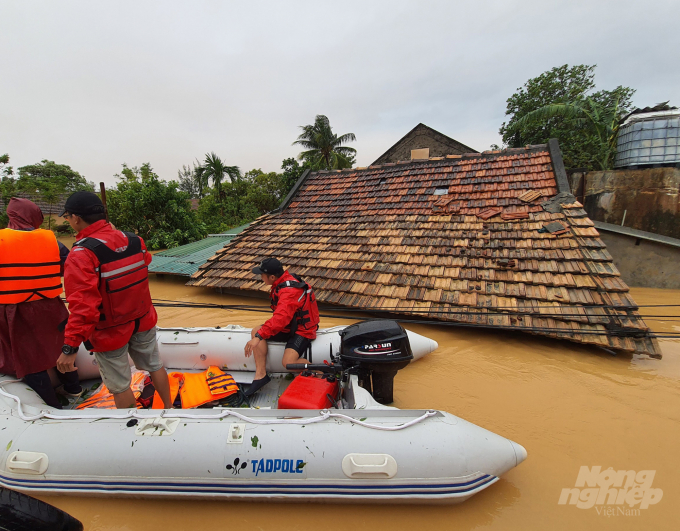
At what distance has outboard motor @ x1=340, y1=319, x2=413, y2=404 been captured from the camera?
2531mm

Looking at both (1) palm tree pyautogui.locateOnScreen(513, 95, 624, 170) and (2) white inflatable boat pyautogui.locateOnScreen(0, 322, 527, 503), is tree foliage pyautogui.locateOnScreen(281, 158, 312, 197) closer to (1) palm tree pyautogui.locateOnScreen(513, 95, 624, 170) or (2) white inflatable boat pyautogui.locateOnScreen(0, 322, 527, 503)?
(1) palm tree pyautogui.locateOnScreen(513, 95, 624, 170)

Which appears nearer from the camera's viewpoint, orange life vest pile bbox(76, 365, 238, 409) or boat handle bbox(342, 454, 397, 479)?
boat handle bbox(342, 454, 397, 479)

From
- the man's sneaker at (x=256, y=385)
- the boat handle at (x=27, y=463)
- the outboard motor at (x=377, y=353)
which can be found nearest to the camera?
the boat handle at (x=27, y=463)

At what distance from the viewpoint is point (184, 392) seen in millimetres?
2994

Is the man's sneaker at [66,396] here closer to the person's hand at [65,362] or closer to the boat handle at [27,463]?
the boat handle at [27,463]

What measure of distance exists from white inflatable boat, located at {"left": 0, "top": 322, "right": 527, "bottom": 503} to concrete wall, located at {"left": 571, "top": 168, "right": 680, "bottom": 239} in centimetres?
909

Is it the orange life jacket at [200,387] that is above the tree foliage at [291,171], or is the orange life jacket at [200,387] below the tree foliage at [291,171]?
below

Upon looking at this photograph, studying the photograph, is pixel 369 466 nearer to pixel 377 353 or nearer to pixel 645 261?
pixel 377 353

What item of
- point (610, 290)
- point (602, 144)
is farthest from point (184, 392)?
Result: point (602, 144)

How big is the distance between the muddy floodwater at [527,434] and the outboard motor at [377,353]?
2.21 feet

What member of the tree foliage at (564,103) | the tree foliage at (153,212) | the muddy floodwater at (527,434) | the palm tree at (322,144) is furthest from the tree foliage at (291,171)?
the muddy floodwater at (527,434)

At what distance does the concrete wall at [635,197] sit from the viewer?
7652 millimetres

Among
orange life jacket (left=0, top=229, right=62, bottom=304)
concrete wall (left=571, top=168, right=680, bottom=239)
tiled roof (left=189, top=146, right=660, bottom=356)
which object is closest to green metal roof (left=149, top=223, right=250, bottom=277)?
tiled roof (left=189, top=146, right=660, bottom=356)
